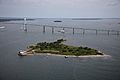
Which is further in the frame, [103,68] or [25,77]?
[103,68]

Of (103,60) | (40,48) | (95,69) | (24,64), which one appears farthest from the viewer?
(40,48)

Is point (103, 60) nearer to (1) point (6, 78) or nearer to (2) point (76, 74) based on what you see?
(2) point (76, 74)

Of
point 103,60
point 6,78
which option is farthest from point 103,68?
point 6,78

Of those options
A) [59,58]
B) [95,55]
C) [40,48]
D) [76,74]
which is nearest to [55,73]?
[76,74]

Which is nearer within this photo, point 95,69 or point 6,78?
point 6,78

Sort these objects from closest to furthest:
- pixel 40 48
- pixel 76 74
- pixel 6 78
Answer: pixel 6 78 → pixel 76 74 → pixel 40 48

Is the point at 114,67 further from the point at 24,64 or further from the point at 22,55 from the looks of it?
the point at 22,55

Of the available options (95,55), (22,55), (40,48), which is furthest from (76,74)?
(40,48)

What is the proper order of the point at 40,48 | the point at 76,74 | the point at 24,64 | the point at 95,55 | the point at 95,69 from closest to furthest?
the point at 76,74 < the point at 95,69 < the point at 24,64 < the point at 95,55 < the point at 40,48

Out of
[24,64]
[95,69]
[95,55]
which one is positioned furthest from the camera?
[95,55]
